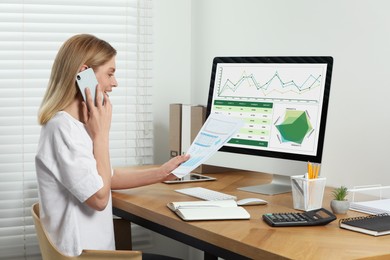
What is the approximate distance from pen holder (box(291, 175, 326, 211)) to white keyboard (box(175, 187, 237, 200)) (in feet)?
0.83

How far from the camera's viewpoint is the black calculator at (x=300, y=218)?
188cm

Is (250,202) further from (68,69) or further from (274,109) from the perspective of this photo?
(68,69)

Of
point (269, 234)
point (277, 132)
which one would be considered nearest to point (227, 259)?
point (269, 234)

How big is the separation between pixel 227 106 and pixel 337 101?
1.44 feet

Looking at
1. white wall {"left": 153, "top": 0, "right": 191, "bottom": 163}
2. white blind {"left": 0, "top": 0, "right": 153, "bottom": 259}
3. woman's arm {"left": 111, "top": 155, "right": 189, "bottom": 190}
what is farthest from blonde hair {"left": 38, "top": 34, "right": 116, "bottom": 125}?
white wall {"left": 153, "top": 0, "right": 191, "bottom": 163}

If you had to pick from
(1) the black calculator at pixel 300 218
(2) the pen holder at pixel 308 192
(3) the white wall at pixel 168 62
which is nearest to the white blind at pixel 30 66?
(3) the white wall at pixel 168 62

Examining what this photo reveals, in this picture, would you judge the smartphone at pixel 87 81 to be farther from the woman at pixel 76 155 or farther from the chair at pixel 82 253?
the chair at pixel 82 253

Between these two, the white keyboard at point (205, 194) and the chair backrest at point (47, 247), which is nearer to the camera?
the chair backrest at point (47, 247)

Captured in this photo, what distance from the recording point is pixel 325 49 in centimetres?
266

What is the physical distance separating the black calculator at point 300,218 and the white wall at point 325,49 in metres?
0.55

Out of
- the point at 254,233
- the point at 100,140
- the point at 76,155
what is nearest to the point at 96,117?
the point at 100,140

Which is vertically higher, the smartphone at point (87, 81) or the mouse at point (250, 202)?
the smartphone at point (87, 81)

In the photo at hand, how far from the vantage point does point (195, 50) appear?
3.44 meters

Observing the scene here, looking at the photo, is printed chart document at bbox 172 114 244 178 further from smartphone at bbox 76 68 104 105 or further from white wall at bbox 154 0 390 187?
white wall at bbox 154 0 390 187
